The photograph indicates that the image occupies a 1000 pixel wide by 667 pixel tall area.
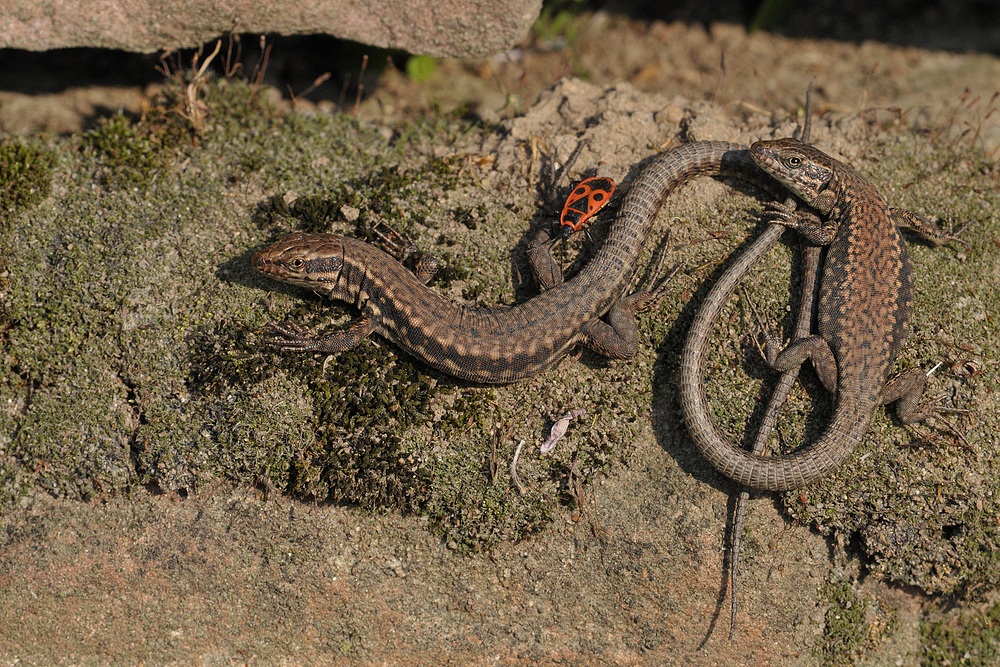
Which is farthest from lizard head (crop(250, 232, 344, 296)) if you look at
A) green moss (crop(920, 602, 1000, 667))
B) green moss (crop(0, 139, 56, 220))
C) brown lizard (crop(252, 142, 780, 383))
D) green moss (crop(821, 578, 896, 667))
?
green moss (crop(920, 602, 1000, 667))

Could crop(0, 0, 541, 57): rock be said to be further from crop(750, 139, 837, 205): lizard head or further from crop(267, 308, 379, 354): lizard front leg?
crop(267, 308, 379, 354): lizard front leg

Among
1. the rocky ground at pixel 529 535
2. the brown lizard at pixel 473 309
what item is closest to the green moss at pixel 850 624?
the rocky ground at pixel 529 535

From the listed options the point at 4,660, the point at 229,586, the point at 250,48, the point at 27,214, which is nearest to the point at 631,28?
the point at 250,48

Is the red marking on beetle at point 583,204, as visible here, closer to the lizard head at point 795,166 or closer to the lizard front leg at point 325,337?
the lizard head at point 795,166

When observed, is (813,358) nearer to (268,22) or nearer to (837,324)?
(837,324)

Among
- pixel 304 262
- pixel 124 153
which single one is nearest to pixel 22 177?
pixel 124 153

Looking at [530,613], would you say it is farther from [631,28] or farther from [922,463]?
[631,28]
